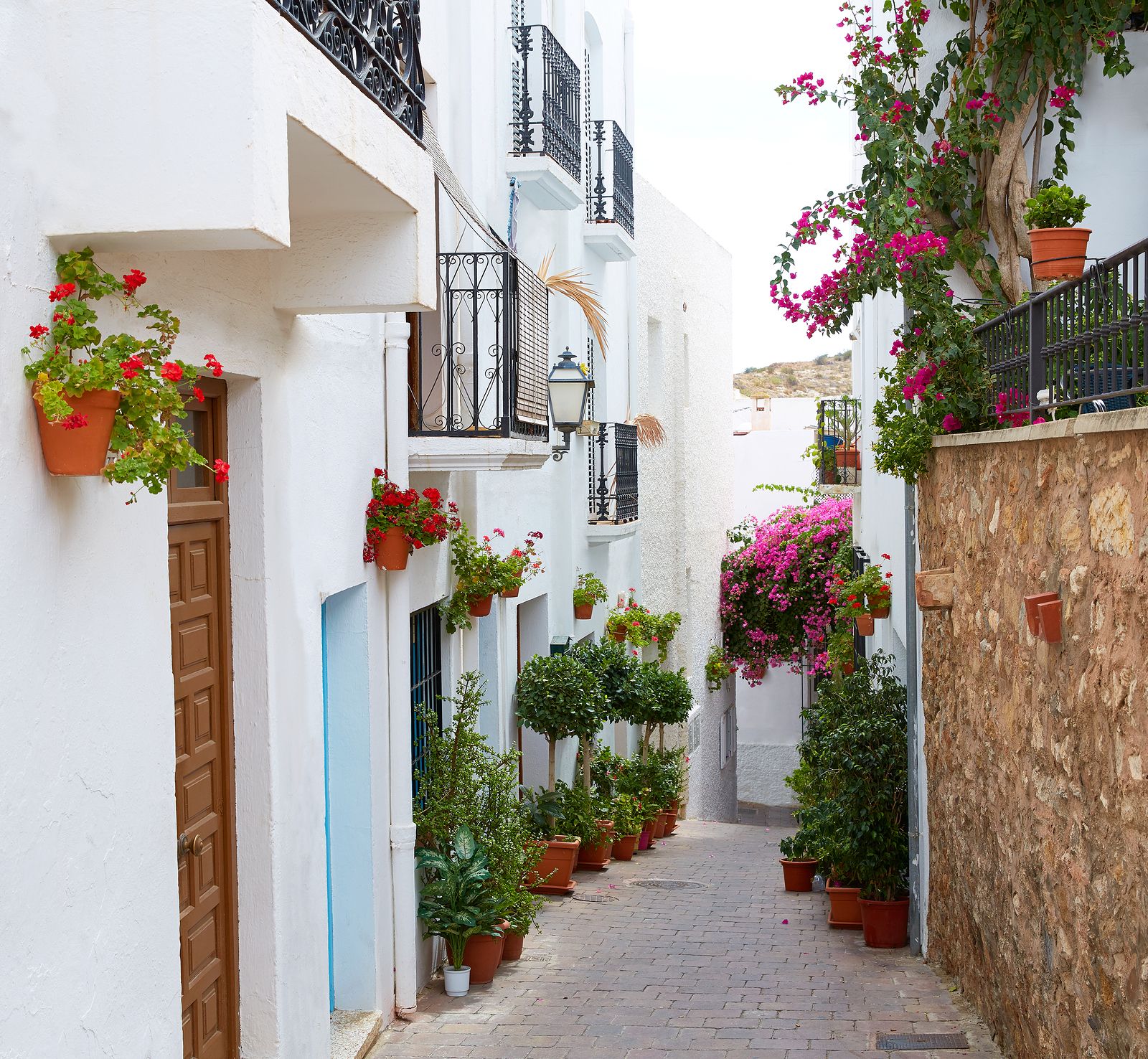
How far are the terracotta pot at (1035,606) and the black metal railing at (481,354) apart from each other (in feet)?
11.6

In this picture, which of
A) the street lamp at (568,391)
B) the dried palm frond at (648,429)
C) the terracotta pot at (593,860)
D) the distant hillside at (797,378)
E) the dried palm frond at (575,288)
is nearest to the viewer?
the street lamp at (568,391)

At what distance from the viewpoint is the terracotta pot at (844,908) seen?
10125 millimetres

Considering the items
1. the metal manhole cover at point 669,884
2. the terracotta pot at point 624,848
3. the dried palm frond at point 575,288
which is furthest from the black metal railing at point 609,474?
the metal manhole cover at point 669,884

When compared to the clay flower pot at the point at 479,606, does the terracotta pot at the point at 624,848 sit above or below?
below

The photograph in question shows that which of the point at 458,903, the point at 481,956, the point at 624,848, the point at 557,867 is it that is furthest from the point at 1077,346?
the point at 624,848

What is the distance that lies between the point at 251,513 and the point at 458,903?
3.47 metres

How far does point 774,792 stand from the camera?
1037 inches

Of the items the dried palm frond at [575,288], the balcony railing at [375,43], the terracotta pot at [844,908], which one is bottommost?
the terracotta pot at [844,908]

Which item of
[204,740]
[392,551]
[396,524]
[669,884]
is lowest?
[669,884]

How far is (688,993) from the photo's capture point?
27.0ft

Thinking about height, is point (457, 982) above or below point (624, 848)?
above

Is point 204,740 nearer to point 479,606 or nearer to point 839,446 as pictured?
point 479,606

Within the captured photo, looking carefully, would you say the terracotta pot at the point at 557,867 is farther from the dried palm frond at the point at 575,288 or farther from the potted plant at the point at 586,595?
the dried palm frond at the point at 575,288

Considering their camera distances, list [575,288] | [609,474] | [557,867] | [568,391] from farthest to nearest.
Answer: [609,474] < [575,288] < [557,867] < [568,391]
